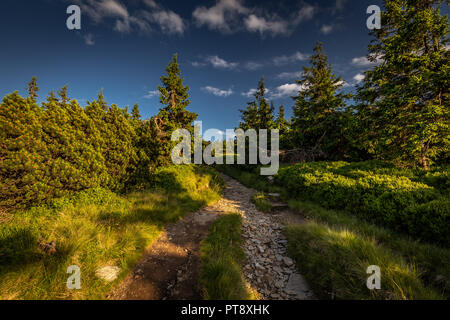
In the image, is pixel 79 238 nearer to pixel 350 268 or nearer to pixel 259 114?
pixel 350 268

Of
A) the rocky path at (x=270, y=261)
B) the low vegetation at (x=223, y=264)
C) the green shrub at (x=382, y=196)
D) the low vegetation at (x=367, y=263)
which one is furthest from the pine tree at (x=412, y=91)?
the low vegetation at (x=223, y=264)

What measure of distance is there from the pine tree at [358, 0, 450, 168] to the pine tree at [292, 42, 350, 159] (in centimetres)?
405

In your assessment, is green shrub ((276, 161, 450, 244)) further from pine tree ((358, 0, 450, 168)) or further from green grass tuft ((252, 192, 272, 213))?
green grass tuft ((252, 192, 272, 213))

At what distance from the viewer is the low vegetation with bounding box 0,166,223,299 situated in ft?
8.98

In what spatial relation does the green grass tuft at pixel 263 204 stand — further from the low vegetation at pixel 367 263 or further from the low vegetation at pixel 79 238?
the low vegetation at pixel 79 238

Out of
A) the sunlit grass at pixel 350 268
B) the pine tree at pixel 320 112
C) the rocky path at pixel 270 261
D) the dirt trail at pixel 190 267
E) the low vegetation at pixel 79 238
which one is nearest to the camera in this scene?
the sunlit grass at pixel 350 268

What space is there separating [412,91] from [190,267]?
12938mm

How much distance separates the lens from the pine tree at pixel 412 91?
7.11 meters

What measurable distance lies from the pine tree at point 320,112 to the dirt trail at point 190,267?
11592mm

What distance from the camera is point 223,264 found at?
334 centimetres

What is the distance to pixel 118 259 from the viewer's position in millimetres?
3623

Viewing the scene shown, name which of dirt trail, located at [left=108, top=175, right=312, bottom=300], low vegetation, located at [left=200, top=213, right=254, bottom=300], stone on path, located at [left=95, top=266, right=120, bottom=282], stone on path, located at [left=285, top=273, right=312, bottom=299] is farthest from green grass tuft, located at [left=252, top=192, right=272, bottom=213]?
stone on path, located at [left=95, top=266, right=120, bottom=282]
